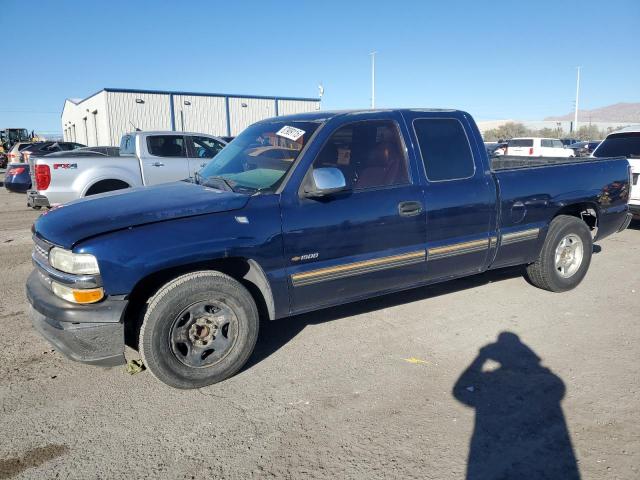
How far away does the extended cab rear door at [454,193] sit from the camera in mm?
4312

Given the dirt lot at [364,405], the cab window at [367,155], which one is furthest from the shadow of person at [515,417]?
the cab window at [367,155]

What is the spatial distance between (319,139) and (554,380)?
8.24ft

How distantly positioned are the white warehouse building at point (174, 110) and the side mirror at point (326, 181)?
85.5 ft

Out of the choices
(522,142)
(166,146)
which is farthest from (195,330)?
(522,142)

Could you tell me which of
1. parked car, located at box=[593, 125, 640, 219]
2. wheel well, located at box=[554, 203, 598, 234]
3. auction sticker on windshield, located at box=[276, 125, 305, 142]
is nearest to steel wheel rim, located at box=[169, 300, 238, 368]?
auction sticker on windshield, located at box=[276, 125, 305, 142]

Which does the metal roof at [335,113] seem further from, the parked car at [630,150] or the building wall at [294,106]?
the building wall at [294,106]

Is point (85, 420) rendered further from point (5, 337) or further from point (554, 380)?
point (554, 380)

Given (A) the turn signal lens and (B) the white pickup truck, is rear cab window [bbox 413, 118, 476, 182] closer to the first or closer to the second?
(A) the turn signal lens

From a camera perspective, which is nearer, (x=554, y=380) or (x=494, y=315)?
(x=554, y=380)

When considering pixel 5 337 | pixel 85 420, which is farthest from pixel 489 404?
pixel 5 337

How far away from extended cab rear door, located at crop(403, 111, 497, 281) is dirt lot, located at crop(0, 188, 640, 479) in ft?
2.14

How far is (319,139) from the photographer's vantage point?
3887 millimetres

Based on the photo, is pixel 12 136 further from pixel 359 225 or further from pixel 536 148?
pixel 359 225

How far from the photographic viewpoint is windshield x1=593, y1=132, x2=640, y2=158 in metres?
8.61
